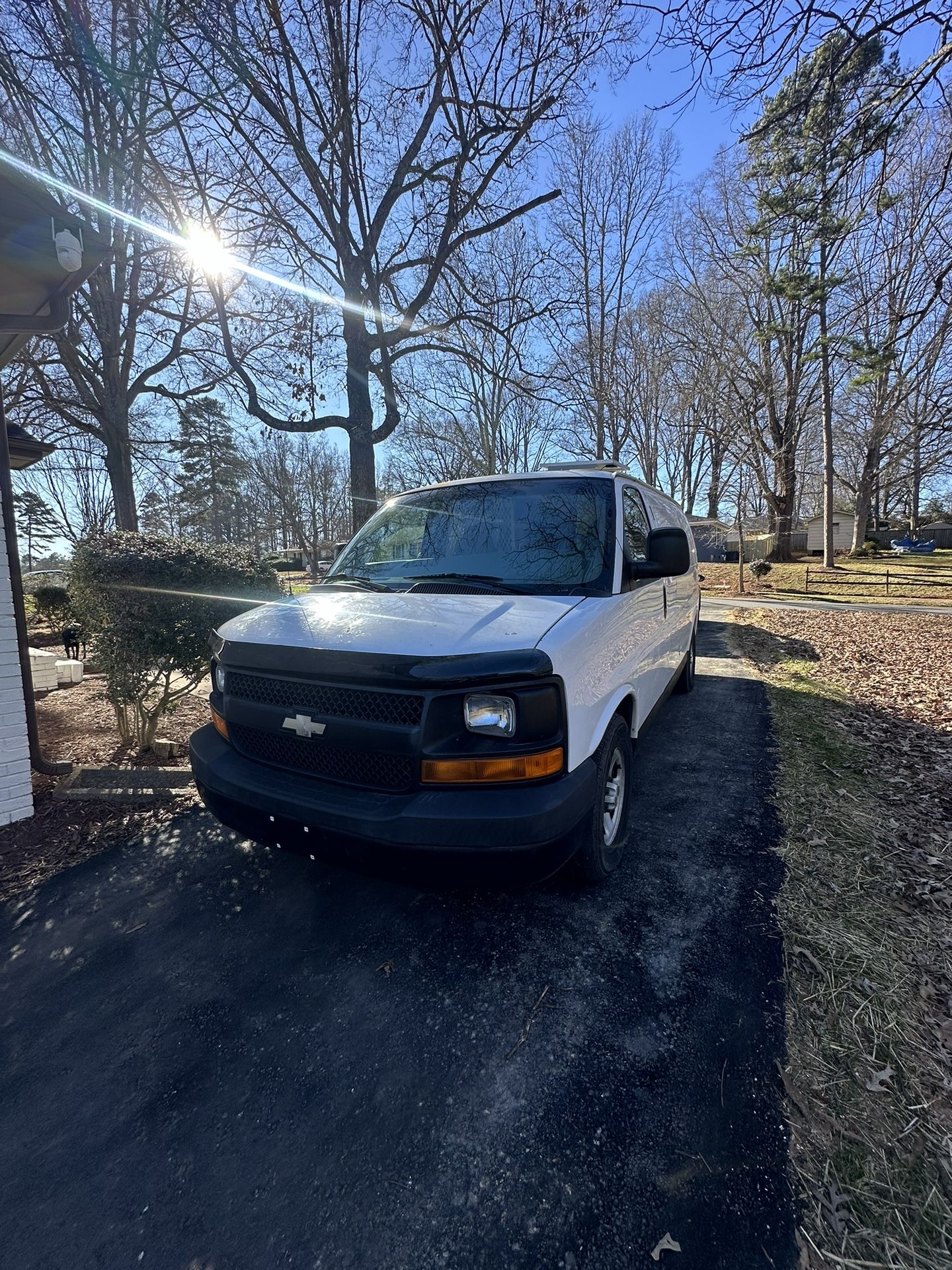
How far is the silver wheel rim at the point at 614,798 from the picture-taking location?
272 centimetres

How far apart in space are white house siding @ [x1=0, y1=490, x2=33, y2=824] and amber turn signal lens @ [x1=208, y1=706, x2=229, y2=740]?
1.79m

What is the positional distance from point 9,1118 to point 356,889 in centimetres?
139

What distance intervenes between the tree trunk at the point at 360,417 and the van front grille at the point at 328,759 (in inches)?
252

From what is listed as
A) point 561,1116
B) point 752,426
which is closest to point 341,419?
point 561,1116

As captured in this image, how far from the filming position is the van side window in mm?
3320

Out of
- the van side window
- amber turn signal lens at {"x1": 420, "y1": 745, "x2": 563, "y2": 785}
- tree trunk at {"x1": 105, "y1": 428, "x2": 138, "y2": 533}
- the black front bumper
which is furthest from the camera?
tree trunk at {"x1": 105, "y1": 428, "x2": 138, "y2": 533}

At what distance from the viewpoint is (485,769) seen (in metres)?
1.99

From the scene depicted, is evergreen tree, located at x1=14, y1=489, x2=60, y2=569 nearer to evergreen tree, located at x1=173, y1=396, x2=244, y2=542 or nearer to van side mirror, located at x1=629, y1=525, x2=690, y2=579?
evergreen tree, located at x1=173, y1=396, x2=244, y2=542

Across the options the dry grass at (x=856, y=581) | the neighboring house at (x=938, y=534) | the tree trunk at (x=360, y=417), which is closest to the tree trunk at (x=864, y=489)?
the dry grass at (x=856, y=581)

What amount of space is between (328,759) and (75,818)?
8.50ft

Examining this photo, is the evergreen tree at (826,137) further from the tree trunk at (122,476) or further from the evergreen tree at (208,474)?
the evergreen tree at (208,474)

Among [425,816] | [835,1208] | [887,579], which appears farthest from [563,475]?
[887,579]

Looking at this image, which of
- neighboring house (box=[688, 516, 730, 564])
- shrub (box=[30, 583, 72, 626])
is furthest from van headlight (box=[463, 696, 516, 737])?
neighboring house (box=[688, 516, 730, 564])

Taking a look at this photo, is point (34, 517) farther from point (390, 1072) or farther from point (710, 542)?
point (710, 542)
